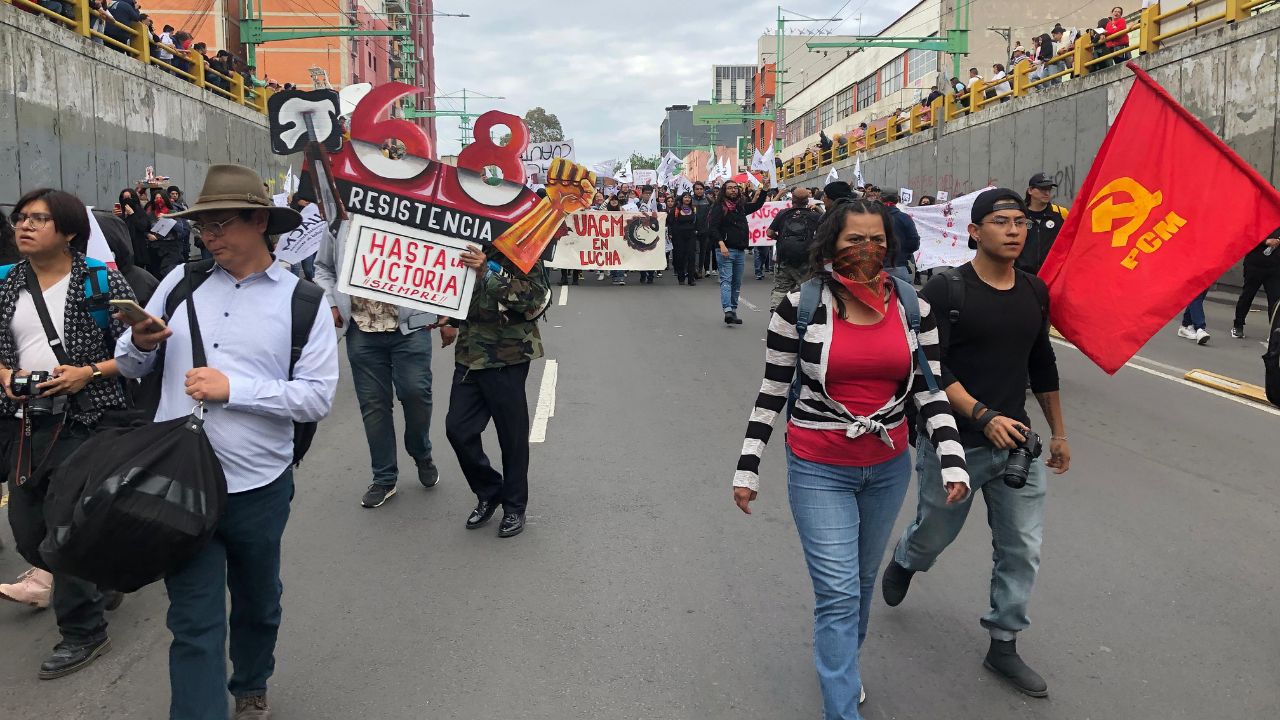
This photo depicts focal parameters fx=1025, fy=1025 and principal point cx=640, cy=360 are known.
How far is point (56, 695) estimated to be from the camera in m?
3.60

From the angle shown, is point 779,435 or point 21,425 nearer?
point 21,425

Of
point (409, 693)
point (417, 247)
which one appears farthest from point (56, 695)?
point (417, 247)

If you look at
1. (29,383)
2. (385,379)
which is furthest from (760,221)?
(29,383)

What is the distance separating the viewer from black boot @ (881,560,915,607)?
4176mm

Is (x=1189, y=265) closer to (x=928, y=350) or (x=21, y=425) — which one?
(x=928, y=350)

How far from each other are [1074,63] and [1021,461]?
70.5 feet

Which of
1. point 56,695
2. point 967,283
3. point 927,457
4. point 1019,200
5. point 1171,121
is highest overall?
point 1171,121

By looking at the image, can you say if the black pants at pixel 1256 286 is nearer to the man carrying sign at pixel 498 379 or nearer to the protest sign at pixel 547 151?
the man carrying sign at pixel 498 379

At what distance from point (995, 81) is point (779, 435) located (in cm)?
2217

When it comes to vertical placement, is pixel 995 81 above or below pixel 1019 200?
above

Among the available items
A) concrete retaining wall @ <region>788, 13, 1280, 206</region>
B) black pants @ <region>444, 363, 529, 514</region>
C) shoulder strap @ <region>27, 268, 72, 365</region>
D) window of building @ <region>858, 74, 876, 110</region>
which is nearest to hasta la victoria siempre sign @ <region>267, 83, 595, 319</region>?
black pants @ <region>444, 363, 529, 514</region>

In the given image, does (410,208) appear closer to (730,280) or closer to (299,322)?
(299,322)

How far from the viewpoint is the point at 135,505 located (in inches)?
107

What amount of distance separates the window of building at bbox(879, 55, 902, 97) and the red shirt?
52.8 meters
